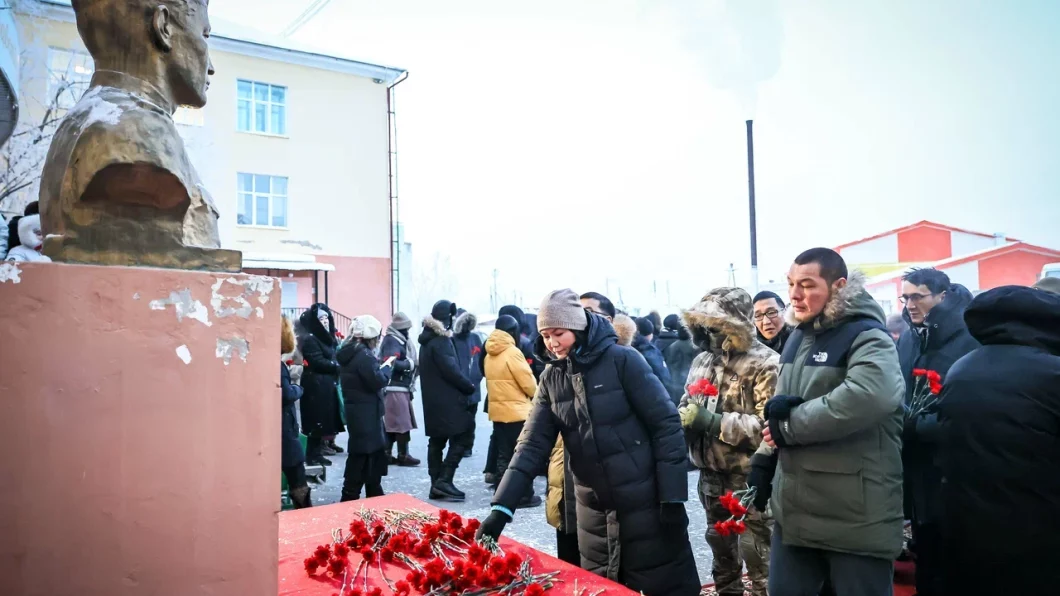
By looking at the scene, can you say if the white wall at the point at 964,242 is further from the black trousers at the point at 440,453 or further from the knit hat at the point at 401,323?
the black trousers at the point at 440,453

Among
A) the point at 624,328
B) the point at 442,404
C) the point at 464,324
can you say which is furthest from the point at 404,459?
the point at 624,328

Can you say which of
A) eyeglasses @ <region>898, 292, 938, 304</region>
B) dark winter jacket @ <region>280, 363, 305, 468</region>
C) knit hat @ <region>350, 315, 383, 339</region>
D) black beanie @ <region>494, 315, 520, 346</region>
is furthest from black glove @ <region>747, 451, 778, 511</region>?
black beanie @ <region>494, 315, 520, 346</region>

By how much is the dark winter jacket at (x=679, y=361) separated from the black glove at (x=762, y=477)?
532 centimetres

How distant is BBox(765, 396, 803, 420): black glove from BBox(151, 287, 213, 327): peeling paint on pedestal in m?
2.13

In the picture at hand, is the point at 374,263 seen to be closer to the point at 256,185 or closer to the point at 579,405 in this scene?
the point at 256,185

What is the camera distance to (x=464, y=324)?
782 cm

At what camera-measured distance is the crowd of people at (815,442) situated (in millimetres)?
2562

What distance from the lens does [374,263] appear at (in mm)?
19922

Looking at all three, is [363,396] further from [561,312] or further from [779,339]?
[779,339]

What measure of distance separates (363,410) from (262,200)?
1428 centimetres

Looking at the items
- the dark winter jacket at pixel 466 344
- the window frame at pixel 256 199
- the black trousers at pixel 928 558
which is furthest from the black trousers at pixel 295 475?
the window frame at pixel 256 199

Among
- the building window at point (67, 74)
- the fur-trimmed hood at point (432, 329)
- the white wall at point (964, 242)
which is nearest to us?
the fur-trimmed hood at point (432, 329)

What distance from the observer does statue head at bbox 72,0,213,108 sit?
74.7 inches

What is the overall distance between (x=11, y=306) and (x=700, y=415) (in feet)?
9.93
